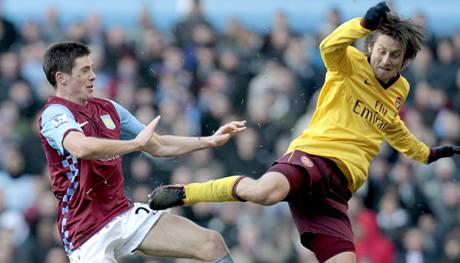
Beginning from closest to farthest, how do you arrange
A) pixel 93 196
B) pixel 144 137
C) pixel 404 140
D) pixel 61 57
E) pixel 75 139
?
pixel 144 137 → pixel 75 139 → pixel 93 196 → pixel 61 57 → pixel 404 140

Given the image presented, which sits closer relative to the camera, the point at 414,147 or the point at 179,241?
the point at 179,241

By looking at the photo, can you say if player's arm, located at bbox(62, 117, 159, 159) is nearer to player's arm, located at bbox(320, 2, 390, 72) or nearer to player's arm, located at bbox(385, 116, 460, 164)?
player's arm, located at bbox(320, 2, 390, 72)

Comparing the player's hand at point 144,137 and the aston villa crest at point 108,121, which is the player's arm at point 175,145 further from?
the player's hand at point 144,137

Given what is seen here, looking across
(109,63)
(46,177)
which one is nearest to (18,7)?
(109,63)

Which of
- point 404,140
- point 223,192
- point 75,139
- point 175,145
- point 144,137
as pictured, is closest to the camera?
point 144,137

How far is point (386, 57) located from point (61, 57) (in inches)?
93.4

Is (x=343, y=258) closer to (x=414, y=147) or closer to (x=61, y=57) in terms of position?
(x=414, y=147)

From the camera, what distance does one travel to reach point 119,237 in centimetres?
1014

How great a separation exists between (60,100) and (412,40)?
2.62 m

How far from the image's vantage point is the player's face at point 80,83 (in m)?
10.2

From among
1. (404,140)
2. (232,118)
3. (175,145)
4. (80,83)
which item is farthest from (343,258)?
(232,118)

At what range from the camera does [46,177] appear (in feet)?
53.8

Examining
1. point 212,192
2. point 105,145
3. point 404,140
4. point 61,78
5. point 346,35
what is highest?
point 346,35

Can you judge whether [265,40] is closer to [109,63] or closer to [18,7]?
[109,63]
